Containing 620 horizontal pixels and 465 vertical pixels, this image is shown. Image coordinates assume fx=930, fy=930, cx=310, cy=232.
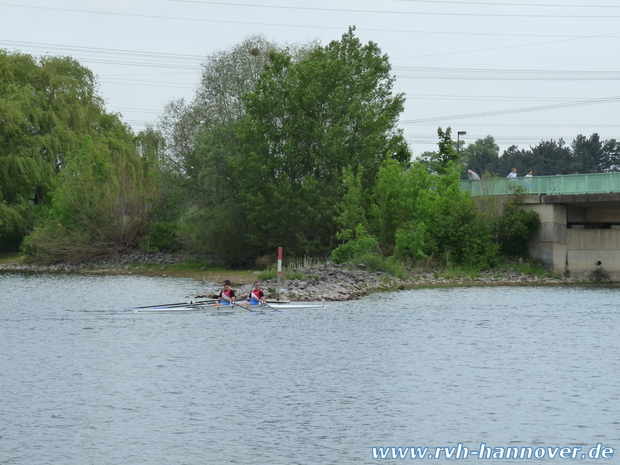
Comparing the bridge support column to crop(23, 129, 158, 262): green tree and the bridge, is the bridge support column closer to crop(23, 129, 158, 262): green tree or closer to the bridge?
the bridge

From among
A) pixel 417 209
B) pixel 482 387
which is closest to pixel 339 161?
pixel 417 209

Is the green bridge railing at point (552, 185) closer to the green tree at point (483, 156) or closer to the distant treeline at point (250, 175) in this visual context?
the distant treeline at point (250, 175)

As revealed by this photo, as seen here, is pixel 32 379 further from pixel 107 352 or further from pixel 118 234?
pixel 118 234

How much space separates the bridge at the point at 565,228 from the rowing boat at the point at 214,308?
2592cm

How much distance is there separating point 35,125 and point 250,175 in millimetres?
24169

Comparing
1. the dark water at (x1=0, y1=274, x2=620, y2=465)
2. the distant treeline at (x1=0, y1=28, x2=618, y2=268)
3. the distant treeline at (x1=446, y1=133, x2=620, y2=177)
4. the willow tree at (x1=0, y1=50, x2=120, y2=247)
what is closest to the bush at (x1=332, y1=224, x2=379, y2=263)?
the distant treeline at (x1=0, y1=28, x2=618, y2=268)

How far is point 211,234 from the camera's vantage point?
6619 centimetres

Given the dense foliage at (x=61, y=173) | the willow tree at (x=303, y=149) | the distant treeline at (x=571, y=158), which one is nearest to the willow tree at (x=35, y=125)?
the dense foliage at (x=61, y=173)

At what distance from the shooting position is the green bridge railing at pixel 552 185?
58781 millimetres

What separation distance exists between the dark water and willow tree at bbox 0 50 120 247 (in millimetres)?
33481

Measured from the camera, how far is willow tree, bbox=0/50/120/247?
74500mm

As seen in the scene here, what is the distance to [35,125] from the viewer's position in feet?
254

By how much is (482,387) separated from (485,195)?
4080 centimetres

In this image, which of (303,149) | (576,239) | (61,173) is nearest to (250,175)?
(303,149)
